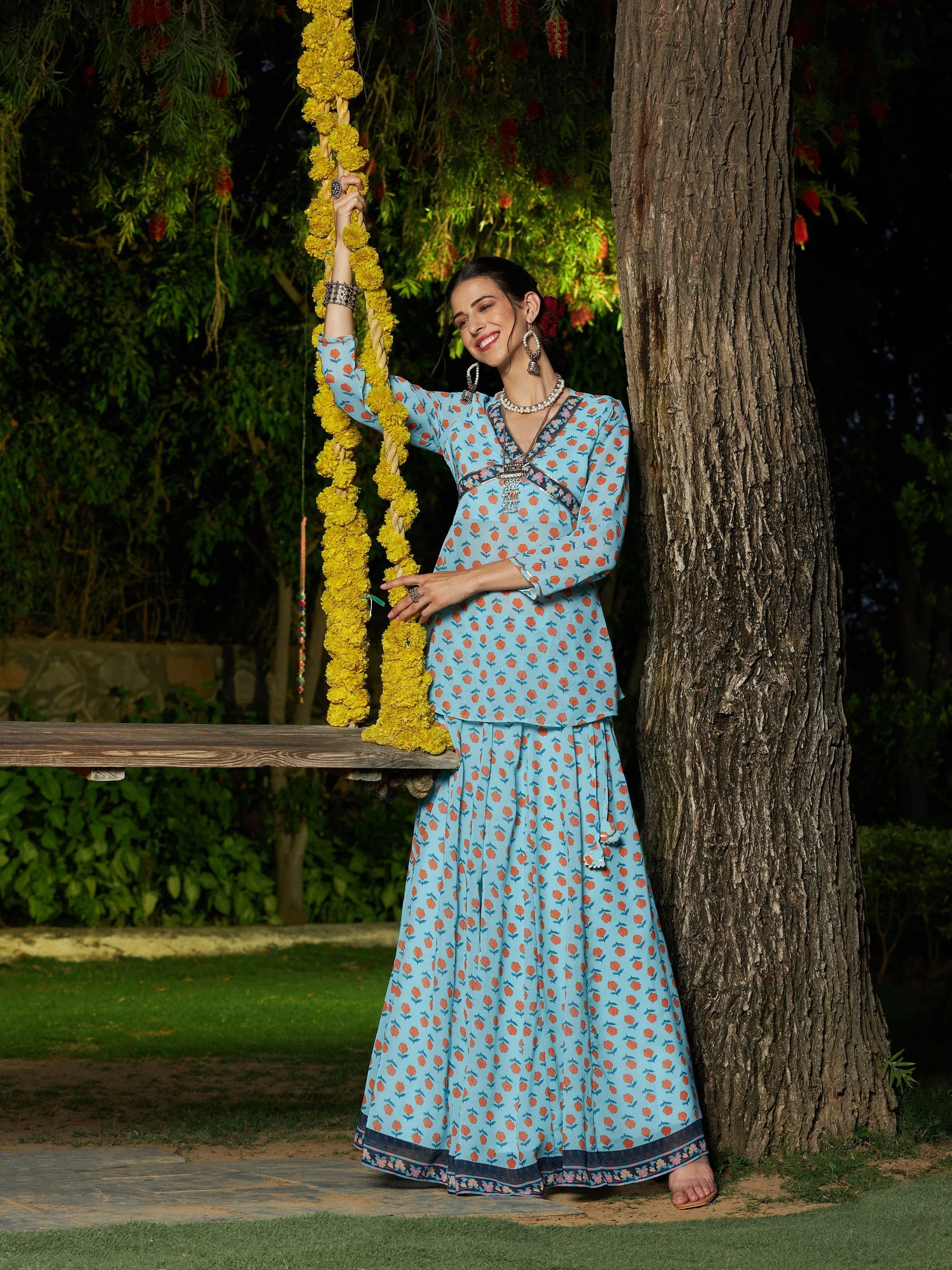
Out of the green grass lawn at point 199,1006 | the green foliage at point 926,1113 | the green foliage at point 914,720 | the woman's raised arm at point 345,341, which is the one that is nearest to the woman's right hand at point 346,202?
the woman's raised arm at point 345,341

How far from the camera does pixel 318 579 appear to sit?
8.81 meters

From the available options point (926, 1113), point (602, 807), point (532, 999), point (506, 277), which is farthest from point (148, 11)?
point (926, 1113)

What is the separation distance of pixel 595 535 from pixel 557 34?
63.7 inches

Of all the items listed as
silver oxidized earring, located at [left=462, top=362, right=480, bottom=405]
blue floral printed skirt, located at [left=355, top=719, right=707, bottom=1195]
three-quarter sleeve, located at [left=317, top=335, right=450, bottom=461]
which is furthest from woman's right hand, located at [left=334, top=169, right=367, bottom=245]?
blue floral printed skirt, located at [left=355, top=719, right=707, bottom=1195]

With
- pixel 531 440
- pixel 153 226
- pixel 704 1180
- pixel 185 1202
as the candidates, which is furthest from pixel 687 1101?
pixel 153 226

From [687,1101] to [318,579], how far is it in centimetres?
573

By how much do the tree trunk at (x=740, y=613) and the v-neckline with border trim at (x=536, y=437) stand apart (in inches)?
8.6

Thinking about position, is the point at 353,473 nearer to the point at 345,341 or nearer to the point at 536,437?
the point at 345,341

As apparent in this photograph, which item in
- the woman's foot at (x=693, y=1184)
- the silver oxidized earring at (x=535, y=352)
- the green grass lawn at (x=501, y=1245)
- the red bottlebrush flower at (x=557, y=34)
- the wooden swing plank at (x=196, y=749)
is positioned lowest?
the woman's foot at (x=693, y=1184)

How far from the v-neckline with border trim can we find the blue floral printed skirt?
0.62m

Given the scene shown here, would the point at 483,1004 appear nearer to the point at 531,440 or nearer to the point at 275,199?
the point at 531,440

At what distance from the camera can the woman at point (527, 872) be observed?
3.39 meters

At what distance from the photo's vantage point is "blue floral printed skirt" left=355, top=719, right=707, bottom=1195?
11.1ft

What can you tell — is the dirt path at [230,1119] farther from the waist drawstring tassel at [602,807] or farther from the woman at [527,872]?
the waist drawstring tassel at [602,807]
